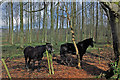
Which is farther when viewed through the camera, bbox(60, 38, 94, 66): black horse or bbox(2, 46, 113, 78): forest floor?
bbox(60, 38, 94, 66): black horse

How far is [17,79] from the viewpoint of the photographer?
560 centimetres

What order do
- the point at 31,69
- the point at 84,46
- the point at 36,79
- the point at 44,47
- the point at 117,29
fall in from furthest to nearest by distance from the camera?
the point at 84,46
the point at 31,69
the point at 44,47
the point at 36,79
the point at 117,29

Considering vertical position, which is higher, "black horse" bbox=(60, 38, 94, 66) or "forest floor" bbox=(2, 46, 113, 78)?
"black horse" bbox=(60, 38, 94, 66)

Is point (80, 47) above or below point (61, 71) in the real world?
above

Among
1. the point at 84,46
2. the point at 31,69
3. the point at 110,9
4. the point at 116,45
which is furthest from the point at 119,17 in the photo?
the point at 31,69

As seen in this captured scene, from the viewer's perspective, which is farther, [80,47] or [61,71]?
[80,47]

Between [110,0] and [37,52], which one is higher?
[110,0]

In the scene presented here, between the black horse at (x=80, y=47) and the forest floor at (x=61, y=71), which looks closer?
the forest floor at (x=61, y=71)

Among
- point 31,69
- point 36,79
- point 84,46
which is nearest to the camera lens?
point 36,79

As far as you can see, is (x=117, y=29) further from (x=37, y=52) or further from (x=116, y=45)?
(x=37, y=52)

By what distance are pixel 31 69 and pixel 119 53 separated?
17.4 ft

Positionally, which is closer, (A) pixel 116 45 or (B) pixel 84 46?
(A) pixel 116 45

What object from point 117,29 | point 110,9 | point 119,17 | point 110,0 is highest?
point 110,0

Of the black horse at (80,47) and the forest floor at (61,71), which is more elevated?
the black horse at (80,47)
